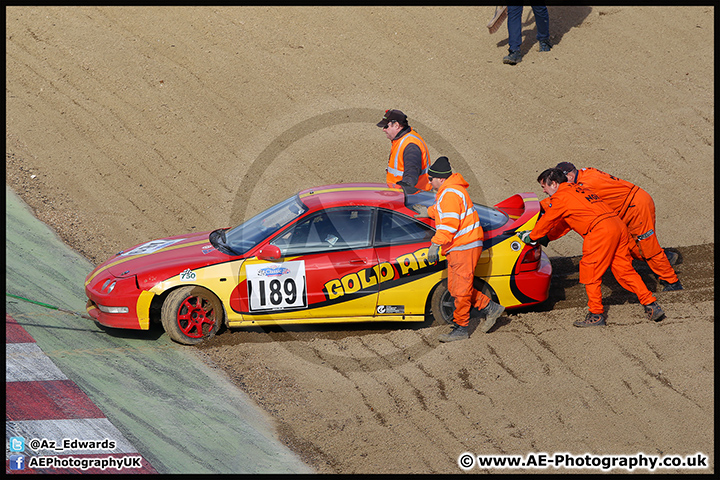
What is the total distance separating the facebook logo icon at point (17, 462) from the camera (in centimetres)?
550

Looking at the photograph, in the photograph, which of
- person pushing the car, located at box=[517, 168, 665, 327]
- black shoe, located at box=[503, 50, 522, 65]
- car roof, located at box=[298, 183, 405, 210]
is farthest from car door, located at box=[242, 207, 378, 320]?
black shoe, located at box=[503, 50, 522, 65]

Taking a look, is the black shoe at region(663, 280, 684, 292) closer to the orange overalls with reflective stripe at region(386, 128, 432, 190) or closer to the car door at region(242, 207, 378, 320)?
the orange overalls with reflective stripe at region(386, 128, 432, 190)

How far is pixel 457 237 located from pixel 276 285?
81.8 inches

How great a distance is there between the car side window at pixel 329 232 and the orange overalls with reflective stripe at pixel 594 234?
1.95 metres

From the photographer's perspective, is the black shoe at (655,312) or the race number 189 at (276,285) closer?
the race number 189 at (276,285)

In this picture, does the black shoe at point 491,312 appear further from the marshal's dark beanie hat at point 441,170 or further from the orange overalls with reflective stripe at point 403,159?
the orange overalls with reflective stripe at point 403,159

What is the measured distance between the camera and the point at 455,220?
23.6 feet

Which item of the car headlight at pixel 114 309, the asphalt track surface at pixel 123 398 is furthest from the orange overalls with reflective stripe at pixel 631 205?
the car headlight at pixel 114 309

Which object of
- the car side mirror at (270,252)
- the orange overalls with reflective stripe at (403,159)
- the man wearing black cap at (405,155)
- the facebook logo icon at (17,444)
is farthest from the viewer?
the orange overalls with reflective stripe at (403,159)

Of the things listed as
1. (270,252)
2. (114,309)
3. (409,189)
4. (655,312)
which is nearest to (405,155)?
(409,189)

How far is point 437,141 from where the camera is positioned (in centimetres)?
1282

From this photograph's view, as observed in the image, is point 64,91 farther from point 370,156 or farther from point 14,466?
point 14,466

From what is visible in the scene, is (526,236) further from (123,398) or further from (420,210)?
(123,398)

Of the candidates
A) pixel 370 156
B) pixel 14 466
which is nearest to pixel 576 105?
pixel 370 156
